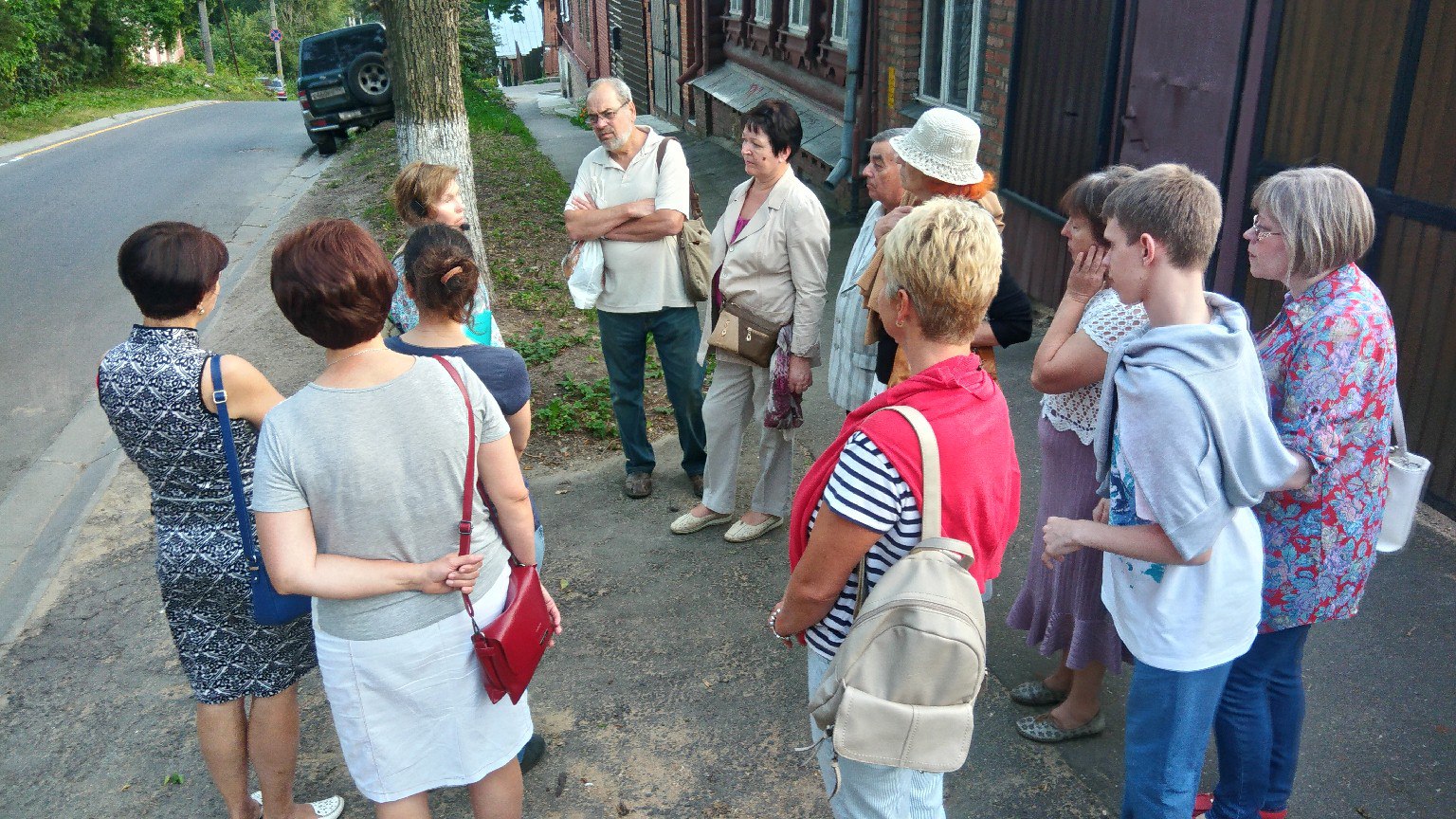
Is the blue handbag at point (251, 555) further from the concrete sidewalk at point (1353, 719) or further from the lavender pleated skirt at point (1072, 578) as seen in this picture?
the lavender pleated skirt at point (1072, 578)

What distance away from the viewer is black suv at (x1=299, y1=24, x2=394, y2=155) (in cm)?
1670

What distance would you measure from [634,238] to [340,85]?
14.3 metres

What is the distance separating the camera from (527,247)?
9375 mm

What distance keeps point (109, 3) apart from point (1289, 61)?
35360mm

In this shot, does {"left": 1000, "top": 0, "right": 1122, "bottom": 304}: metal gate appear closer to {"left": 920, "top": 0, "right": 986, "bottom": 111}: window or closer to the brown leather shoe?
{"left": 920, "top": 0, "right": 986, "bottom": 111}: window

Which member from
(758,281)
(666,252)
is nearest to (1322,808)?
(758,281)

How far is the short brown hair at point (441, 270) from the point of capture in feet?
8.59

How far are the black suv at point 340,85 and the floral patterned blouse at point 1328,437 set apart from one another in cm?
1640

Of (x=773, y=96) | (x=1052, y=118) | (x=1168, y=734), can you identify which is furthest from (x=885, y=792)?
(x=773, y=96)

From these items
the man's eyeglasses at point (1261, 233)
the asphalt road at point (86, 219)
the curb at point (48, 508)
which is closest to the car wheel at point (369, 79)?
the asphalt road at point (86, 219)

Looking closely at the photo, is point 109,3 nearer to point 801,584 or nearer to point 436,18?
point 436,18

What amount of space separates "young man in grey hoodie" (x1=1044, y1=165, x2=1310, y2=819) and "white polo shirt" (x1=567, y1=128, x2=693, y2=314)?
2.49 metres

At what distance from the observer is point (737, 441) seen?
4.41 meters

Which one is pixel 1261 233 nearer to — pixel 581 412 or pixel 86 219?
pixel 581 412
